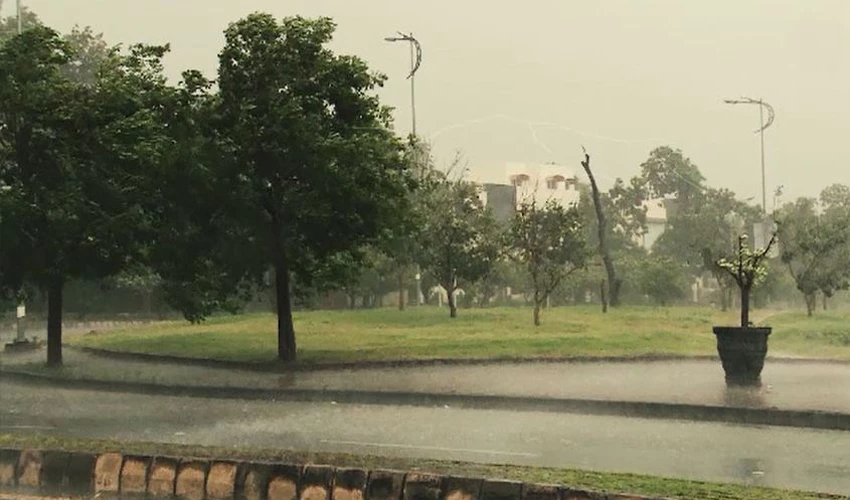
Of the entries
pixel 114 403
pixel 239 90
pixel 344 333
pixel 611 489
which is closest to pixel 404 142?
pixel 239 90

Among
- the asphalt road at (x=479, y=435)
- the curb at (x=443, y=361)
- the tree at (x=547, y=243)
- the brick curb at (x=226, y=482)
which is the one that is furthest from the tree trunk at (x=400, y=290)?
the brick curb at (x=226, y=482)

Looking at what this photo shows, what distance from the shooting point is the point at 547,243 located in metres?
21.1

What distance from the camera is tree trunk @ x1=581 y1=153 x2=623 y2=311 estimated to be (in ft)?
58.9

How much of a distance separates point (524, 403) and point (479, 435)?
1.62m

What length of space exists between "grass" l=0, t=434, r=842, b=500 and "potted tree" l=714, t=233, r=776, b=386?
605 centimetres

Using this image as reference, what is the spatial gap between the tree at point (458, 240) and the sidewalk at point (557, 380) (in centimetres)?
760

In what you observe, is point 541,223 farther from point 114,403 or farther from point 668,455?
point 668,455

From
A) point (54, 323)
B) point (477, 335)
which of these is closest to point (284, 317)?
point (54, 323)

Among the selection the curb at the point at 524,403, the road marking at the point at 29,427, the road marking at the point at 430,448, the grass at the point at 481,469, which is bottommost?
the road marking at the point at 29,427

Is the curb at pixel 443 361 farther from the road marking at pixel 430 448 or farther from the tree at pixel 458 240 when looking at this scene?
the tree at pixel 458 240

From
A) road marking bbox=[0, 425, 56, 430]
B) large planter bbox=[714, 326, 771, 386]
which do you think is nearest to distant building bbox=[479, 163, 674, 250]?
large planter bbox=[714, 326, 771, 386]

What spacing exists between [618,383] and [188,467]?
703 cm

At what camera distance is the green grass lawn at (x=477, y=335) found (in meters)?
15.8

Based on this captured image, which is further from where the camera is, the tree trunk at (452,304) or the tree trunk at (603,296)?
the tree trunk at (452,304)
